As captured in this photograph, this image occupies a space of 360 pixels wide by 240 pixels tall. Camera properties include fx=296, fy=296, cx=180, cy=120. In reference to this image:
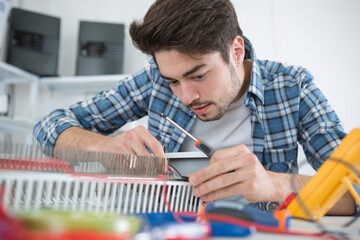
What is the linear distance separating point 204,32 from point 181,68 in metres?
0.13

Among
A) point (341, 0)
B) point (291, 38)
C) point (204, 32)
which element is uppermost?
point (341, 0)

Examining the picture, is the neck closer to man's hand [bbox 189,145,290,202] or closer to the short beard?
the short beard

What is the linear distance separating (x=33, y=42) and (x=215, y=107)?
1.55 m

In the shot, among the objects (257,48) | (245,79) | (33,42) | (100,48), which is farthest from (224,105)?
(33,42)

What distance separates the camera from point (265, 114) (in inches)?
42.2

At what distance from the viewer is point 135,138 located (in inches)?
29.0

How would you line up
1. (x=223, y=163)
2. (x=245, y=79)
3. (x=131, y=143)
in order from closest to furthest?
(x=223, y=163) < (x=131, y=143) < (x=245, y=79)

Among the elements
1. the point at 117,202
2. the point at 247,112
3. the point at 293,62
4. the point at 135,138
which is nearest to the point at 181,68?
the point at 135,138

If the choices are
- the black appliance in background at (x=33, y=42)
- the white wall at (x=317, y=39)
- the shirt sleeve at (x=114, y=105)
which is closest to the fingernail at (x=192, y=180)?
the shirt sleeve at (x=114, y=105)

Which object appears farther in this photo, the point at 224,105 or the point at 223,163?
the point at 224,105

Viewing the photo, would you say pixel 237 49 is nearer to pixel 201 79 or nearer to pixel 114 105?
pixel 201 79

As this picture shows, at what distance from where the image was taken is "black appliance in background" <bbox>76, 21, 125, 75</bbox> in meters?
1.96

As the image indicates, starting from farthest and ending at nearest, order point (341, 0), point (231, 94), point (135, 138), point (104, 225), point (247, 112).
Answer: point (341, 0) < point (247, 112) < point (231, 94) < point (135, 138) < point (104, 225)

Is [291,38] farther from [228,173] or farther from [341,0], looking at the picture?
[228,173]
